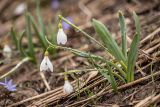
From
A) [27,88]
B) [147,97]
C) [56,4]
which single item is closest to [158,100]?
[147,97]

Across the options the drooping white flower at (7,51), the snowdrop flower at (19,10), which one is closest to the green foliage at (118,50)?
the drooping white flower at (7,51)

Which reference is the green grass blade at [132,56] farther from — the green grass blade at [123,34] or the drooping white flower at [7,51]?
the drooping white flower at [7,51]

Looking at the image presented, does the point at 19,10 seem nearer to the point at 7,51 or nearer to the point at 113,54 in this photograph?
the point at 7,51

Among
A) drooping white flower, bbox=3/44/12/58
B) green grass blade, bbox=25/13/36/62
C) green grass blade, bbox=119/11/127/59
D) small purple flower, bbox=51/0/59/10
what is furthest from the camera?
small purple flower, bbox=51/0/59/10

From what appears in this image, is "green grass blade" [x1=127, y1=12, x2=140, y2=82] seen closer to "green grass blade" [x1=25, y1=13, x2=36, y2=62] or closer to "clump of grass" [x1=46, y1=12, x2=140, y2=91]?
"clump of grass" [x1=46, y1=12, x2=140, y2=91]

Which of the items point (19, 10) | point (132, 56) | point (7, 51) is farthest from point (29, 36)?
point (19, 10)

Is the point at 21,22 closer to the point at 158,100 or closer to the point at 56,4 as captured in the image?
the point at 56,4

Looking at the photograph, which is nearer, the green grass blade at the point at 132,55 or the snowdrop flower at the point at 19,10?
the green grass blade at the point at 132,55

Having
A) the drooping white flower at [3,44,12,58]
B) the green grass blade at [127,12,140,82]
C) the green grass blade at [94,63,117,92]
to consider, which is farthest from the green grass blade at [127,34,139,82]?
the drooping white flower at [3,44,12,58]

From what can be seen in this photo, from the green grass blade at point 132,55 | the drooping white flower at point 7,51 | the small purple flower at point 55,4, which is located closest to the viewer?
the green grass blade at point 132,55

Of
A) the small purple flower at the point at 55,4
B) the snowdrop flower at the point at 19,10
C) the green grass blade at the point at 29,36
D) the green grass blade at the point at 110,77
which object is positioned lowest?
the green grass blade at the point at 110,77

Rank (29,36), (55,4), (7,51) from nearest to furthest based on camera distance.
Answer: (29,36)
(7,51)
(55,4)
